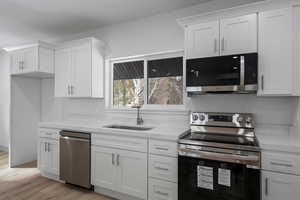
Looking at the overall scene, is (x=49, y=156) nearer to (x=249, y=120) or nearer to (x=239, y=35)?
(x=249, y=120)

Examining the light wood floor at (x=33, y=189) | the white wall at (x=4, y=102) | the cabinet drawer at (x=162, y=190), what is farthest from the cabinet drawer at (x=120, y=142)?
the white wall at (x=4, y=102)

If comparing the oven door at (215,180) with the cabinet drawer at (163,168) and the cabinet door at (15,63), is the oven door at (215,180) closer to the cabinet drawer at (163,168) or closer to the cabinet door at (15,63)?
the cabinet drawer at (163,168)

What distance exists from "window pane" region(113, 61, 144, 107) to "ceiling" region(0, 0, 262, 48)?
2.60 feet

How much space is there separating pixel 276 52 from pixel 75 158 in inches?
112

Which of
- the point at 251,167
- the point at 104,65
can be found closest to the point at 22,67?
the point at 104,65

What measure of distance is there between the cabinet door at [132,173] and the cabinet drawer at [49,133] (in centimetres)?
125

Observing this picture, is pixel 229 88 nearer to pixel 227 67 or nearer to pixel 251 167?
pixel 227 67

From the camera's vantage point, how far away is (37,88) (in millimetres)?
4070

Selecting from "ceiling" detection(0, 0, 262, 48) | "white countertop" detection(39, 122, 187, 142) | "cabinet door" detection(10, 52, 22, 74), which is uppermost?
"ceiling" detection(0, 0, 262, 48)

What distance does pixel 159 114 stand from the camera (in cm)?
277

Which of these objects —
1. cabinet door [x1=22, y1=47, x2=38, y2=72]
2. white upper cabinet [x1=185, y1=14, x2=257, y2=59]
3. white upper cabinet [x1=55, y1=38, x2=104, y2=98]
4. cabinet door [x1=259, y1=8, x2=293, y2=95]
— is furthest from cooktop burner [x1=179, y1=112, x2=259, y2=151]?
cabinet door [x1=22, y1=47, x2=38, y2=72]

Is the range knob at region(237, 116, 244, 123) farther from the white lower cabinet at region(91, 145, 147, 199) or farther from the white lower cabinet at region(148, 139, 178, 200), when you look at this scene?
the white lower cabinet at region(91, 145, 147, 199)

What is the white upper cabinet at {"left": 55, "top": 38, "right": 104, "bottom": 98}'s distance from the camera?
303 centimetres

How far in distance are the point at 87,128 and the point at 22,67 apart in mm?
2073
